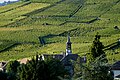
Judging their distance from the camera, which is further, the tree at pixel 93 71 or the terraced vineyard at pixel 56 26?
the terraced vineyard at pixel 56 26

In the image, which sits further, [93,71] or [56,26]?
[56,26]

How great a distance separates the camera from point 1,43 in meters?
121

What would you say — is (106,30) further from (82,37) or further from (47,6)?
(47,6)

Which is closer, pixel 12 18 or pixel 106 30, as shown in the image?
pixel 106 30

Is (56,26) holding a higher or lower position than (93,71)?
lower

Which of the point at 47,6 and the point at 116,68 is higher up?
the point at 47,6

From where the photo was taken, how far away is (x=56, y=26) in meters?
153

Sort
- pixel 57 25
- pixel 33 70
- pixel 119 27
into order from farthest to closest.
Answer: pixel 57 25 < pixel 119 27 < pixel 33 70

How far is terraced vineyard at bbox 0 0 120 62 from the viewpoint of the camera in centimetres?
11194

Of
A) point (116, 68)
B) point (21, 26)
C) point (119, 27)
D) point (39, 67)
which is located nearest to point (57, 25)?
point (21, 26)

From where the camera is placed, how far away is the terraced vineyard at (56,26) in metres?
112

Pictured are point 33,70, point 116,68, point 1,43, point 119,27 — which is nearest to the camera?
point 33,70

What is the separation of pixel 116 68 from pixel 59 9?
12131 cm

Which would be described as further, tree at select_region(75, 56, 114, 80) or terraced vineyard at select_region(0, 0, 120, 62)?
terraced vineyard at select_region(0, 0, 120, 62)
